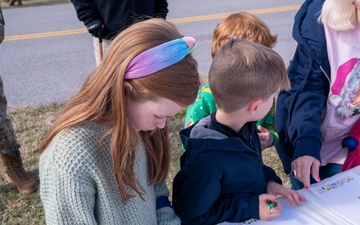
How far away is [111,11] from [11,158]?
1220 mm

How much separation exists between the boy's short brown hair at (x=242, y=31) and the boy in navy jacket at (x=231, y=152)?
0.50 meters

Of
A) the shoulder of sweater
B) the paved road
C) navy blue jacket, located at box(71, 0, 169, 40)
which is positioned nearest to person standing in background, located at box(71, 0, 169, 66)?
navy blue jacket, located at box(71, 0, 169, 40)

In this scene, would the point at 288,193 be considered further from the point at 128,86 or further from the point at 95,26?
the point at 95,26

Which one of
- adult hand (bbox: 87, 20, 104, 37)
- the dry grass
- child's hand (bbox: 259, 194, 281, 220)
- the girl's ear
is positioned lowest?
the dry grass

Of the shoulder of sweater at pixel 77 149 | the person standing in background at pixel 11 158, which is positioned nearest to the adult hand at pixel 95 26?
the person standing in background at pixel 11 158

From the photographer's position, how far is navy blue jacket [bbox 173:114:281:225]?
4.50 feet

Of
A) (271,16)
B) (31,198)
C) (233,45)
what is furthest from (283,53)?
(233,45)

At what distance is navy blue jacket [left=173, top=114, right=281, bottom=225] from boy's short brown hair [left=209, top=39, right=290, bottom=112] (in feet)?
0.43

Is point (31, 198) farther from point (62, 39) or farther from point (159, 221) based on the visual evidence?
point (62, 39)

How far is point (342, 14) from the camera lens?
5.37 ft

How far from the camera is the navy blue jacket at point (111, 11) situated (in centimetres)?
313

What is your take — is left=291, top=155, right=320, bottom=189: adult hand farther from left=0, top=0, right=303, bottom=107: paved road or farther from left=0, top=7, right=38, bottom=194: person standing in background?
left=0, top=0, right=303, bottom=107: paved road

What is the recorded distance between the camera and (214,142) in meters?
1.39

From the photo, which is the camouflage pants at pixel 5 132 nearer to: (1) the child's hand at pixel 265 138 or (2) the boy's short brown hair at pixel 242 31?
(2) the boy's short brown hair at pixel 242 31
